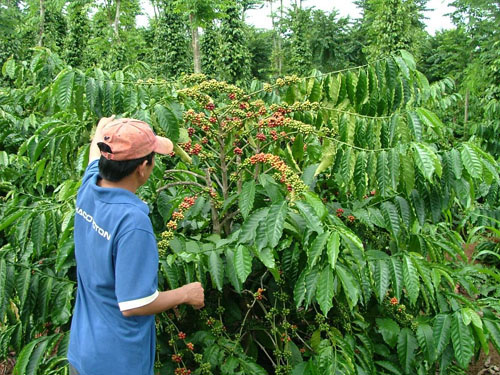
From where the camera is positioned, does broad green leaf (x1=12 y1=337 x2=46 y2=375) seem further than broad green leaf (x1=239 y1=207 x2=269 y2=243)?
Yes

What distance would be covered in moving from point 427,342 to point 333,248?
3.26 ft

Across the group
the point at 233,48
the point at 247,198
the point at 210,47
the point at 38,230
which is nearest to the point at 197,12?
the point at 233,48

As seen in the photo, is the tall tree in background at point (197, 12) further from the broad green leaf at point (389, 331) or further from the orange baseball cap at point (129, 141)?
the orange baseball cap at point (129, 141)

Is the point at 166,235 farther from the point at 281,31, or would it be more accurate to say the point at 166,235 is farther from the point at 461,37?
the point at 281,31

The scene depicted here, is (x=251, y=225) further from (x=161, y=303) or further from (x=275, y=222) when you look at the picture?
(x=161, y=303)

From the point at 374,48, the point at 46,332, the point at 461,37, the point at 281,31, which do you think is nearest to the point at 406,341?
the point at 46,332

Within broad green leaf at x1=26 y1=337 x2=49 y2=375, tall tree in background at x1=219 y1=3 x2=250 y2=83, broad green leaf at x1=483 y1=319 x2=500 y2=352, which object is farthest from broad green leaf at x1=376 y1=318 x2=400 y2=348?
tall tree in background at x1=219 y1=3 x2=250 y2=83

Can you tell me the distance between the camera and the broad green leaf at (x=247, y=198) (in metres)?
1.95

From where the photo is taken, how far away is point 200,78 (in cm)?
227

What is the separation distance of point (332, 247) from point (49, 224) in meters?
1.40

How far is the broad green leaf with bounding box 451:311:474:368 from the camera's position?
2.06 m

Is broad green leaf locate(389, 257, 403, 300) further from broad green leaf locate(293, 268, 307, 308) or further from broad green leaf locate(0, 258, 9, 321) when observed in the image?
broad green leaf locate(0, 258, 9, 321)

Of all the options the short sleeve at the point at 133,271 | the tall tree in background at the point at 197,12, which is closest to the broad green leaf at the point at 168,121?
the short sleeve at the point at 133,271

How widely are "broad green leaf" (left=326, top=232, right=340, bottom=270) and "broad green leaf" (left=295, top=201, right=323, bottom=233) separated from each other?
57 mm
